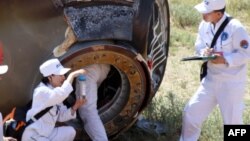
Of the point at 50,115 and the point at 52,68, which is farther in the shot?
the point at 50,115

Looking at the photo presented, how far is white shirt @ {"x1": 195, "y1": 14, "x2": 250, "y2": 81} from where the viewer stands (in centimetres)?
589

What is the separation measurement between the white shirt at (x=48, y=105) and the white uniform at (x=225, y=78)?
134cm

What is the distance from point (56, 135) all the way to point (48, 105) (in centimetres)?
36

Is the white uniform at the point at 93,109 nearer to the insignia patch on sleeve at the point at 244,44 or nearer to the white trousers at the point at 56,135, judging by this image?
the white trousers at the point at 56,135

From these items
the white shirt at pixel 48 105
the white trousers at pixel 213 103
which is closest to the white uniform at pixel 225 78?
the white trousers at pixel 213 103

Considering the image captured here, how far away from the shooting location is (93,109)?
6.17 meters

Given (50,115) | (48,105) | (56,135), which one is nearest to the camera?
(48,105)

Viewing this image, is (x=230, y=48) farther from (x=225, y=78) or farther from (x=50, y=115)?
(x=50, y=115)

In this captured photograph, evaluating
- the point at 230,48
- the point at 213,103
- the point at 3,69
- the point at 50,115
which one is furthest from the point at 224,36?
the point at 3,69

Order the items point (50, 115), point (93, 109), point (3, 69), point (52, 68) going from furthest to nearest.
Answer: point (93, 109) < point (50, 115) < point (52, 68) < point (3, 69)

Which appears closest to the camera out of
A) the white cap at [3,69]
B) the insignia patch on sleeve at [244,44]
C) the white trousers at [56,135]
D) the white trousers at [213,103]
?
the white cap at [3,69]

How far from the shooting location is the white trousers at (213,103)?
6.07 m

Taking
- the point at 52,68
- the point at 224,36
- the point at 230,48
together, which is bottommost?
the point at 52,68

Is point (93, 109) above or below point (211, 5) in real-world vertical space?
below
